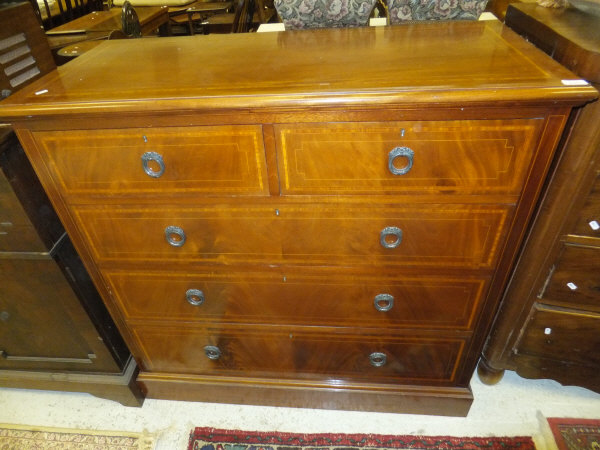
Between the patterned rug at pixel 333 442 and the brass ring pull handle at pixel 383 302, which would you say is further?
the patterned rug at pixel 333 442

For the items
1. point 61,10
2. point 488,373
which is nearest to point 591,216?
point 488,373

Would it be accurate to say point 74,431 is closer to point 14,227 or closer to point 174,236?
point 14,227

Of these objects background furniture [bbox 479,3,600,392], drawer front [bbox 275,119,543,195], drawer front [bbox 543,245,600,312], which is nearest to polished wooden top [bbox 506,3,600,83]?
background furniture [bbox 479,3,600,392]

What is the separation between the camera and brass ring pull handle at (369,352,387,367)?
1247 mm

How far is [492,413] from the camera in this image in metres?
1.40

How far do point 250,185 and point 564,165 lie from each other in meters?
0.78

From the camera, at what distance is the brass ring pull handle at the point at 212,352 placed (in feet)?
4.27

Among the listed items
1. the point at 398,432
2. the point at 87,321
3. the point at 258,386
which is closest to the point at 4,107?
the point at 87,321

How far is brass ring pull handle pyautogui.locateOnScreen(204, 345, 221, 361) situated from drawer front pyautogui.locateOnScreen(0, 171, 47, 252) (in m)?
0.57

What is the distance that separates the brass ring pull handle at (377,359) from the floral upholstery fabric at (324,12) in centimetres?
108

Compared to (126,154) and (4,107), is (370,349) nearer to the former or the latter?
(126,154)

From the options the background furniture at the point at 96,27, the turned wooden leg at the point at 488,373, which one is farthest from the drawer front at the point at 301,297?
the background furniture at the point at 96,27

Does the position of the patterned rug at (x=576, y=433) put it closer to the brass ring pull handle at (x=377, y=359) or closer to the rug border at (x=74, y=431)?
the brass ring pull handle at (x=377, y=359)

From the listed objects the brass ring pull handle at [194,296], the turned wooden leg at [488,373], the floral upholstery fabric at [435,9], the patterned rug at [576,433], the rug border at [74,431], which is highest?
the floral upholstery fabric at [435,9]
